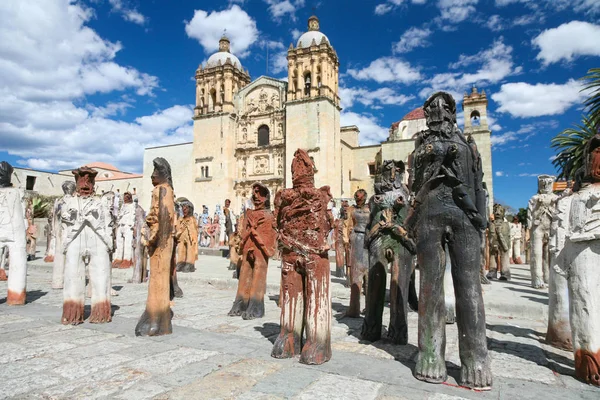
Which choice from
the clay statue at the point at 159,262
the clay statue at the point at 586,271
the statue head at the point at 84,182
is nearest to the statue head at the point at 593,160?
the clay statue at the point at 586,271

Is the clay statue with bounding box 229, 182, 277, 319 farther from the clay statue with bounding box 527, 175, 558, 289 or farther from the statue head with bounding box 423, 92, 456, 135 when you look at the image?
the clay statue with bounding box 527, 175, 558, 289

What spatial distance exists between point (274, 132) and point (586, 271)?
3269 centimetres

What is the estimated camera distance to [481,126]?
31.0 m

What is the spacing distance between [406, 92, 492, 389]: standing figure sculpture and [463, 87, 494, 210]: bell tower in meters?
29.8

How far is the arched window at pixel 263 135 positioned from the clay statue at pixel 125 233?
81.1 feet

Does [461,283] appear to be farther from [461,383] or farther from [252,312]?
[252,312]

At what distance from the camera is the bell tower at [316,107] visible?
101 ft

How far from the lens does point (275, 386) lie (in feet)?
9.65

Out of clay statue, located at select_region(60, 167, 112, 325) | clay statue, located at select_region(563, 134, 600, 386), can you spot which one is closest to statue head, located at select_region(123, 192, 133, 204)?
clay statue, located at select_region(60, 167, 112, 325)

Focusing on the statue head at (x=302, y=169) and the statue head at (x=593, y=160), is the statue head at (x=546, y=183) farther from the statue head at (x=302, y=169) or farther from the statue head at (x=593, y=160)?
the statue head at (x=302, y=169)

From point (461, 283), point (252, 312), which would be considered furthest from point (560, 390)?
point (252, 312)

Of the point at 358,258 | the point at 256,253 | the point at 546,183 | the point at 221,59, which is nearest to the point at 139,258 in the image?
the point at 256,253

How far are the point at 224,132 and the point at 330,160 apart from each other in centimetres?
1109

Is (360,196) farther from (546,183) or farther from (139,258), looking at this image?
(139,258)
